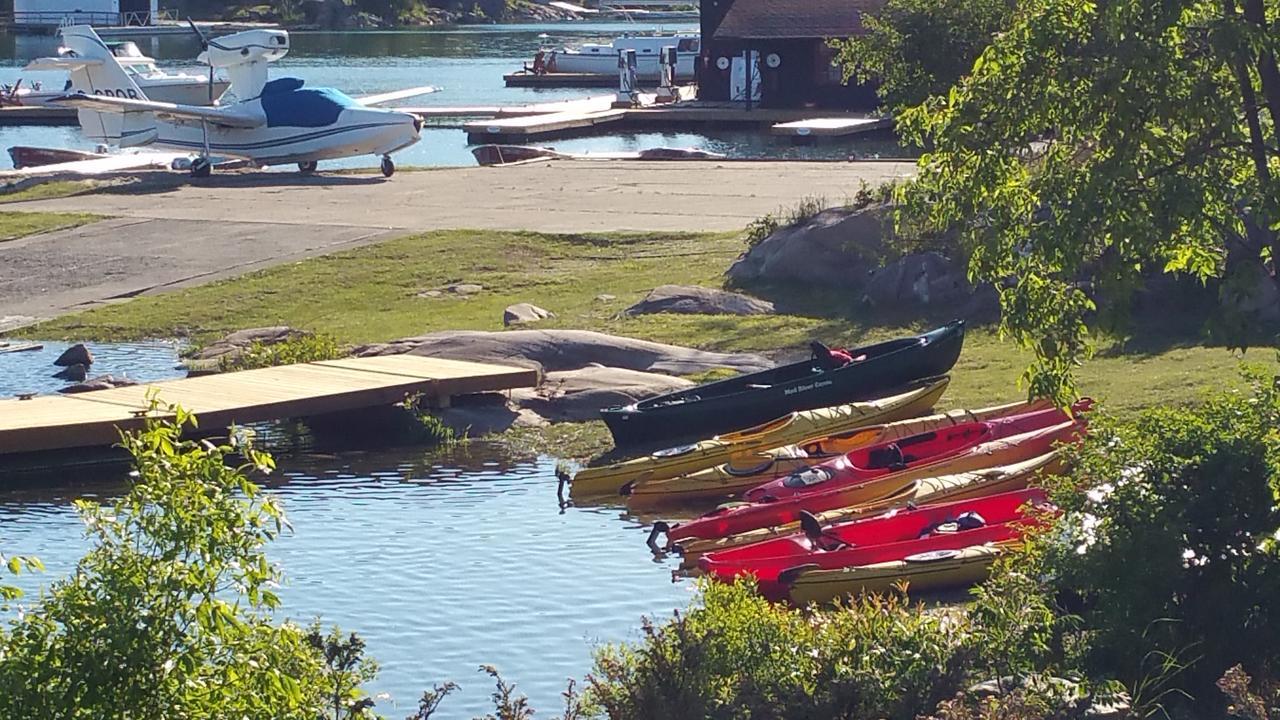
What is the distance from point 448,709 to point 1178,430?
16.4 ft

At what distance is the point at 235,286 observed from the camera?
99.6ft

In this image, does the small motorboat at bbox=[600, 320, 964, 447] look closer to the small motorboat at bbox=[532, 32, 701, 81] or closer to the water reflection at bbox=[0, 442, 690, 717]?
the water reflection at bbox=[0, 442, 690, 717]

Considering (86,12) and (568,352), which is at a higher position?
(86,12)

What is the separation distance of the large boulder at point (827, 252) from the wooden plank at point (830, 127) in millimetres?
34695

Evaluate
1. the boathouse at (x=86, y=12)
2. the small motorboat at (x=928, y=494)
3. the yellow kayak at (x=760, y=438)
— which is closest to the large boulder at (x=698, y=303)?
the yellow kayak at (x=760, y=438)

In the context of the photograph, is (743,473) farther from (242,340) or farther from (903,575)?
(242,340)

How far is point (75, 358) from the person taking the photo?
24844 mm

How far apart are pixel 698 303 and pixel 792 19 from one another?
1947 inches

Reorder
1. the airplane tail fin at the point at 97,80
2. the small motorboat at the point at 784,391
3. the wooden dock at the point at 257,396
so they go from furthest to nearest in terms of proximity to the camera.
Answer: the airplane tail fin at the point at 97,80 < the small motorboat at the point at 784,391 < the wooden dock at the point at 257,396

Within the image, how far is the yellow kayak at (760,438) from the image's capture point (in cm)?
1783

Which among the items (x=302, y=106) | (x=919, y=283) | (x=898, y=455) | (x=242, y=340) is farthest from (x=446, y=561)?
(x=302, y=106)

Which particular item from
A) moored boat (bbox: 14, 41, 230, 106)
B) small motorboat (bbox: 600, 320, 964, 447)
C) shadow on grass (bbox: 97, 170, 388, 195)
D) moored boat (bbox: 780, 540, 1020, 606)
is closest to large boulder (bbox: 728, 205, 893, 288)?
small motorboat (bbox: 600, 320, 964, 447)

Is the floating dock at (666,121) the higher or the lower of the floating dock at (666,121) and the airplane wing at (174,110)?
the lower

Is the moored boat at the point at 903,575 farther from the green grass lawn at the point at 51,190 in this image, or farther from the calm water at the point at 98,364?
the green grass lawn at the point at 51,190
